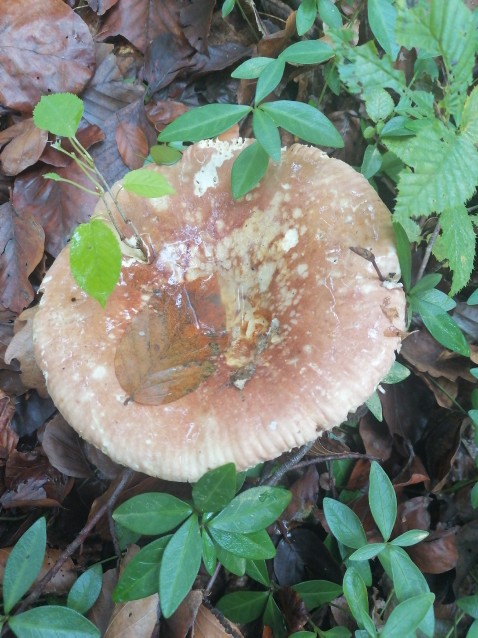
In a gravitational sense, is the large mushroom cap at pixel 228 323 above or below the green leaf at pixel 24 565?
above

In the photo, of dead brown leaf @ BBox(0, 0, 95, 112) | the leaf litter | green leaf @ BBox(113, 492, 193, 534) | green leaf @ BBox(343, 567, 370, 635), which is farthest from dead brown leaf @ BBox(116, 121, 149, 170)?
green leaf @ BBox(343, 567, 370, 635)

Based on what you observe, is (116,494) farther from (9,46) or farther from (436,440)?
(9,46)

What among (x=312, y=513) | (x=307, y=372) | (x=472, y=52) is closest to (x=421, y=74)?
(x=472, y=52)

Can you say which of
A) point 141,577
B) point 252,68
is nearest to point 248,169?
point 252,68

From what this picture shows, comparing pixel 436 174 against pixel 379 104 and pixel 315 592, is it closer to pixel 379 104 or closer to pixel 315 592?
pixel 379 104

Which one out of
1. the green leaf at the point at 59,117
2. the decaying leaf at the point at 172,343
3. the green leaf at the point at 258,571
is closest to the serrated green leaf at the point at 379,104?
the decaying leaf at the point at 172,343

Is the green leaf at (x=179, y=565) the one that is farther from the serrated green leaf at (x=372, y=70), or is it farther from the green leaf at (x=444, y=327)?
the serrated green leaf at (x=372, y=70)
